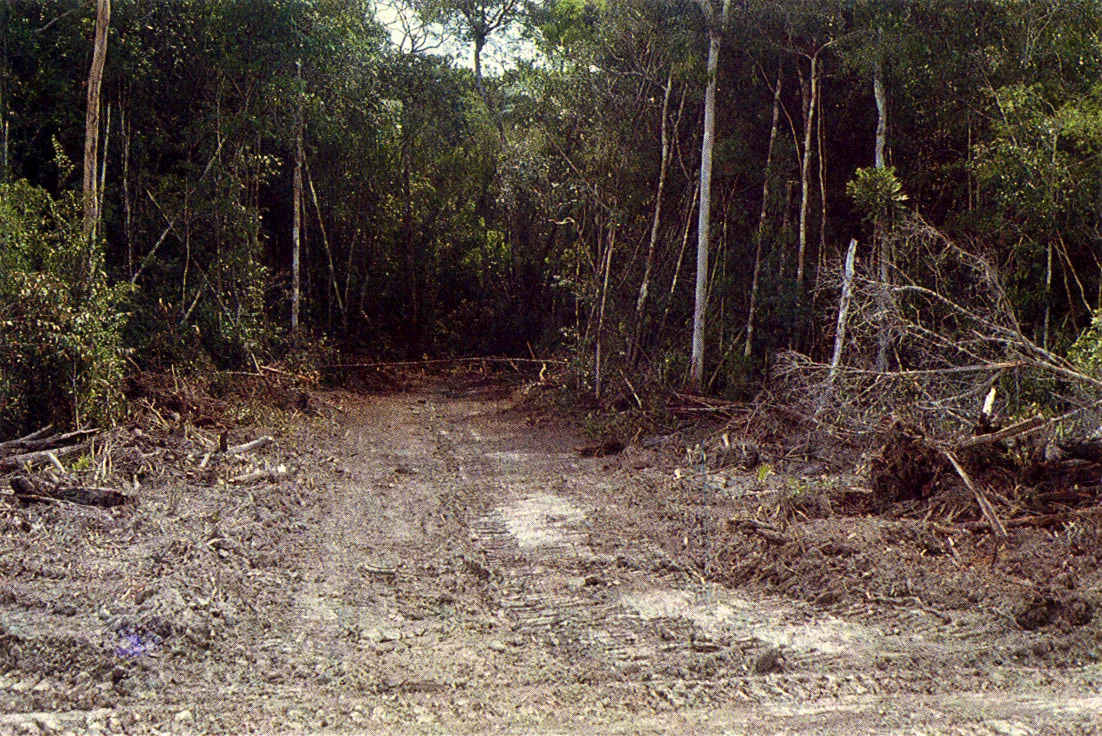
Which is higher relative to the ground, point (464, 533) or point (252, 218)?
point (252, 218)

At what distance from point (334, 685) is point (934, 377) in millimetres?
5962

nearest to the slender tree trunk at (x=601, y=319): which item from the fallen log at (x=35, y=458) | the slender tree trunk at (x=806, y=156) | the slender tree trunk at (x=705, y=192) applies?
the slender tree trunk at (x=705, y=192)

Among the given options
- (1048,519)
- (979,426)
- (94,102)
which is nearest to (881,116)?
(979,426)

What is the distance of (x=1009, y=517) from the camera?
6.62 m

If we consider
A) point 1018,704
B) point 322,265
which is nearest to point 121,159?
point 322,265

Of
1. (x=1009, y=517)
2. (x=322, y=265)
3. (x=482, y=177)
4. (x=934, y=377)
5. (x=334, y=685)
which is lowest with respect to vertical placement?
(x=334, y=685)

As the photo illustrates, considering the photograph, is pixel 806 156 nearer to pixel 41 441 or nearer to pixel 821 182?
pixel 821 182

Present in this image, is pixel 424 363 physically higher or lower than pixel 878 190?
lower

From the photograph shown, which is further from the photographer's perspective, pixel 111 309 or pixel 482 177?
pixel 482 177

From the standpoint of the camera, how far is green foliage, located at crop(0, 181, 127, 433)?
9.86m

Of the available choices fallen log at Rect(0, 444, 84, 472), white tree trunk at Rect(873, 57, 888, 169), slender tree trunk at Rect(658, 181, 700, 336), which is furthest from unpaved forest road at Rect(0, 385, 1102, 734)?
slender tree trunk at Rect(658, 181, 700, 336)

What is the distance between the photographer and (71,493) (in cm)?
790

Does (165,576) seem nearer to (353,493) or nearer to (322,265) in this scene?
(353,493)

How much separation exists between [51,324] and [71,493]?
2974 millimetres
